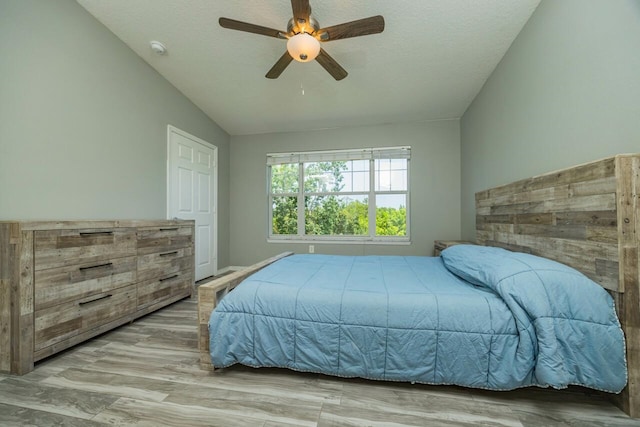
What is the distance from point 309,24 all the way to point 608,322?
2.40m

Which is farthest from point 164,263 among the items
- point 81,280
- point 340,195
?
point 340,195

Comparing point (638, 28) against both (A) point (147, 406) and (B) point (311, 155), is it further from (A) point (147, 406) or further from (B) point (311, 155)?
(B) point (311, 155)

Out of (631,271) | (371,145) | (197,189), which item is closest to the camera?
(631,271)

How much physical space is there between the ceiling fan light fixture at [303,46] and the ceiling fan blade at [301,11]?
0.08 metres

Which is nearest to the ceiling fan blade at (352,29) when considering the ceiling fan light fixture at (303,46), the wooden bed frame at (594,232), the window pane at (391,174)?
the ceiling fan light fixture at (303,46)

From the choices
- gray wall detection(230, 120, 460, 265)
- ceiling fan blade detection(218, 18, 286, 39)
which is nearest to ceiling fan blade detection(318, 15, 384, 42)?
ceiling fan blade detection(218, 18, 286, 39)

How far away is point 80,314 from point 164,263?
2.55ft

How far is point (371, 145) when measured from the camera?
12.5 ft

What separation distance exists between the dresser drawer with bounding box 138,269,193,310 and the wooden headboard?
125 inches

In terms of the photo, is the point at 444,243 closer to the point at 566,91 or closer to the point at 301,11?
the point at 566,91

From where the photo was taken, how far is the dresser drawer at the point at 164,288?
222 cm

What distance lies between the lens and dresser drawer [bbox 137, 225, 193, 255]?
7.35 ft

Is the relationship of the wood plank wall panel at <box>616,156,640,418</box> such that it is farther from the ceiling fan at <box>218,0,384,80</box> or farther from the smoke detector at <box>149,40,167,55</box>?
the smoke detector at <box>149,40,167,55</box>

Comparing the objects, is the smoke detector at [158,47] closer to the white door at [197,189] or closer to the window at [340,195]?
the white door at [197,189]
